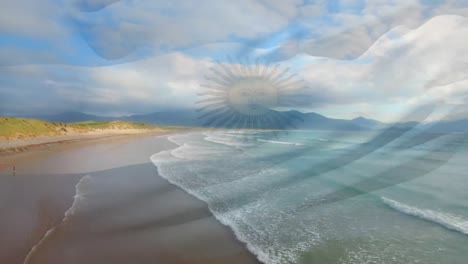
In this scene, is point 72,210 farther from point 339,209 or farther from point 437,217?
point 437,217

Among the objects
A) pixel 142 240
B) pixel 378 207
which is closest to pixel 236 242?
pixel 142 240

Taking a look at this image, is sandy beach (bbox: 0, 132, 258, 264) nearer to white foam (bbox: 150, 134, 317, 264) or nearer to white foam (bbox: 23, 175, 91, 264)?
white foam (bbox: 23, 175, 91, 264)

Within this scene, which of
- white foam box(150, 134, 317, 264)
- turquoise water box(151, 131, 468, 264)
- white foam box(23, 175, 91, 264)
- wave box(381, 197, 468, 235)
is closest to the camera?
white foam box(23, 175, 91, 264)

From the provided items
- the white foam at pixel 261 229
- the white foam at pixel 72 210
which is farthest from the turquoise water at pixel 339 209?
the white foam at pixel 72 210

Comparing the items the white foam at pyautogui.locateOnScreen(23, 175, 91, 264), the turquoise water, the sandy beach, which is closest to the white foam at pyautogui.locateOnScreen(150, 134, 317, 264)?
the turquoise water

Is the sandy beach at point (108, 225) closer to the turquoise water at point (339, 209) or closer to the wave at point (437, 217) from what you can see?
the turquoise water at point (339, 209)

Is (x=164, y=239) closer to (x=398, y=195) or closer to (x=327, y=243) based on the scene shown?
(x=327, y=243)
